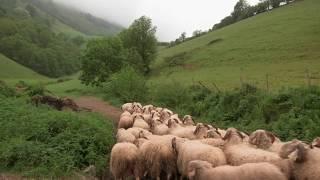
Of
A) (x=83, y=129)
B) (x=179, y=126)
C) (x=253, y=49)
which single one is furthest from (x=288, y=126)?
(x=253, y=49)

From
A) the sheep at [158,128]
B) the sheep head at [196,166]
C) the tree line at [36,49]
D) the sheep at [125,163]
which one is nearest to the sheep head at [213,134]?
the sheep at [125,163]

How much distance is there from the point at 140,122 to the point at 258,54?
38.7m

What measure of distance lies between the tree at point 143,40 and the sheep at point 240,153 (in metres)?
54.0

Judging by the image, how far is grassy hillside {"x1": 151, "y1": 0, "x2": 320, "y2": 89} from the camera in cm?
4397

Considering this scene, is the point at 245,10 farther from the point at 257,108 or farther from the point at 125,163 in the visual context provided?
the point at 125,163

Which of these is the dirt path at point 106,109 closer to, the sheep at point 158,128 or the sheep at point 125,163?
the sheep at point 158,128

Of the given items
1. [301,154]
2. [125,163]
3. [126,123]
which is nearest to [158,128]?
[126,123]

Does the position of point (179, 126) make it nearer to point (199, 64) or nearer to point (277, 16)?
point (199, 64)

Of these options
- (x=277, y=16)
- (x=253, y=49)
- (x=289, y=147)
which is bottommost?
(x=289, y=147)

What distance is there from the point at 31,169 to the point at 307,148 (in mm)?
8065

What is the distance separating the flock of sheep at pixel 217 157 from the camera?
9.59 metres

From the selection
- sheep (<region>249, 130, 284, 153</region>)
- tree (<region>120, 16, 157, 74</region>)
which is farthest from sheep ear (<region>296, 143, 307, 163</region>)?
tree (<region>120, 16, 157, 74</region>)

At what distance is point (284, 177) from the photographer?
9367mm

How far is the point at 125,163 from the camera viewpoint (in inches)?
512
